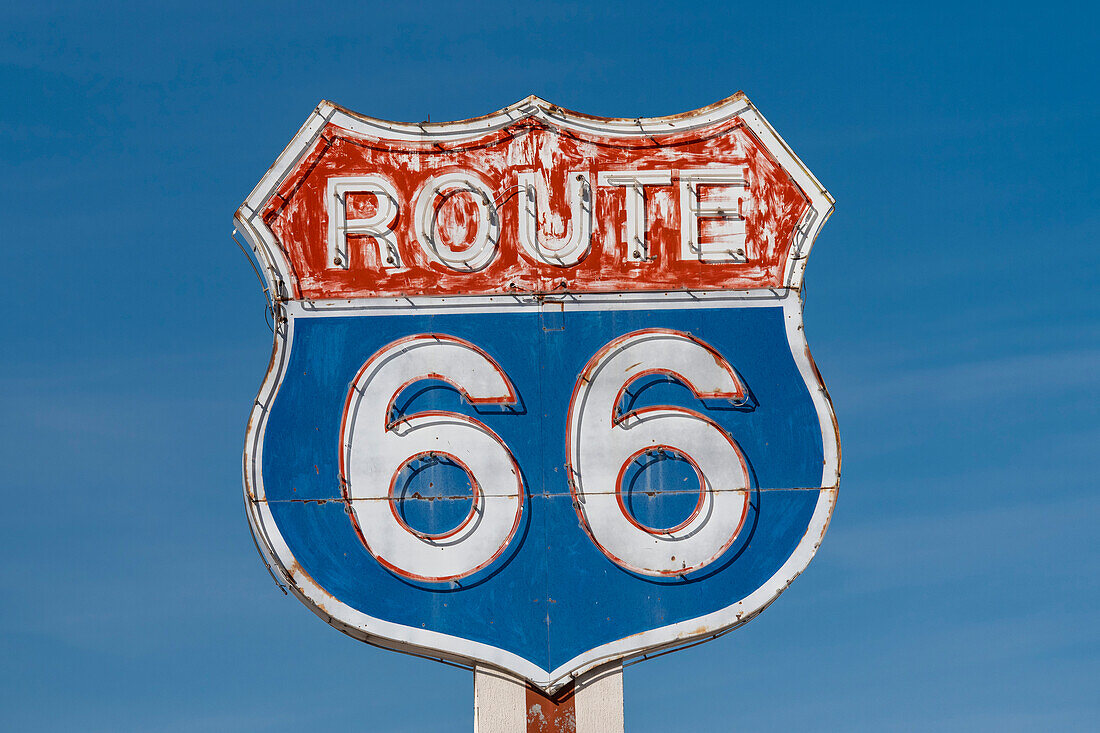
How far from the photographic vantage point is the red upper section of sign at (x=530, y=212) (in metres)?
20.3

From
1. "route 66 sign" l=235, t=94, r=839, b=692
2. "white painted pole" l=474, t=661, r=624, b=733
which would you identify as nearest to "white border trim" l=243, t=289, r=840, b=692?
"route 66 sign" l=235, t=94, r=839, b=692

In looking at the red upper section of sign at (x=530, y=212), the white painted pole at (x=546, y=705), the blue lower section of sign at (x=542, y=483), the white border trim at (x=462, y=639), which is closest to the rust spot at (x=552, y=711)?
the white painted pole at (x=546, y=705)

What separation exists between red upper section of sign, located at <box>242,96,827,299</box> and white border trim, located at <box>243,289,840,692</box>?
21cm

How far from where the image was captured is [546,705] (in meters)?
19.5

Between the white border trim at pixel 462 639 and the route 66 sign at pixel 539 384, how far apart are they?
0.02 meters

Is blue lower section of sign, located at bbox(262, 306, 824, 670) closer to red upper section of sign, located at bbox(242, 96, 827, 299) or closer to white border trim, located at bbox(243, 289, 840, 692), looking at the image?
white border trim, located at bbox(243, 289, 840, 692)

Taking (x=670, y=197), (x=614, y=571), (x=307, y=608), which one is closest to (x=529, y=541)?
(x=614, y=571)

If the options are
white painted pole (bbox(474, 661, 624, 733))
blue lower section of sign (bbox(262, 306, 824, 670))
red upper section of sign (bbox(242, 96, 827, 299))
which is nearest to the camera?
white painted pole (bbox(474, 661, 624, 733))

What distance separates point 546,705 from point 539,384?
11.0 feet

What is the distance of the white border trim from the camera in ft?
64.0

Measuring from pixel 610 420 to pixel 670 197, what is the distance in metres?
2.56

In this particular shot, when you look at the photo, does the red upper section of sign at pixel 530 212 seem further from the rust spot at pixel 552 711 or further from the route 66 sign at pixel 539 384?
the rust spot at pixel 552 711

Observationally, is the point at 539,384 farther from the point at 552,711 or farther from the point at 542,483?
the point at 552,711

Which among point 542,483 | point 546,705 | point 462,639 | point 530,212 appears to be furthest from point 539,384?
point 546,705
